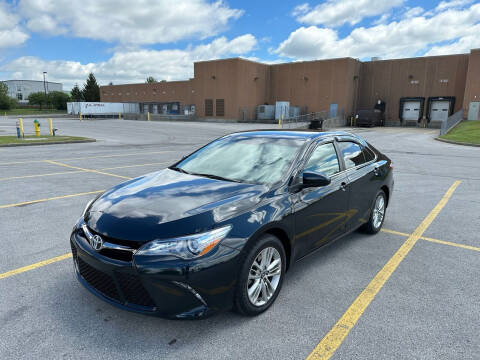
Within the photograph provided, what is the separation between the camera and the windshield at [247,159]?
3377 mm

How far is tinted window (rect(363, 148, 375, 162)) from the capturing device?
471 cm

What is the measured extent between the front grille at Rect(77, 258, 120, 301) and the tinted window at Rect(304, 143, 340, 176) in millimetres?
2091

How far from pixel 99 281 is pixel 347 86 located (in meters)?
42.4

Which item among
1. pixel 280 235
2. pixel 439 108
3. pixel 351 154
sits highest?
pixel 439 108

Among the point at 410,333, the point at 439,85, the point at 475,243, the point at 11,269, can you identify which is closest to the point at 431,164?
the point at 475,243

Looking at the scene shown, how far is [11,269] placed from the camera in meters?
3.62

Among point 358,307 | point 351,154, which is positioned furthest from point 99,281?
point 351,154

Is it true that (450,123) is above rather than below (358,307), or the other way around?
above

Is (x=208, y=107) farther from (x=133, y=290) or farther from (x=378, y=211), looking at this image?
(x=133, y=290)

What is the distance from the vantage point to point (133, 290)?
2.45 m

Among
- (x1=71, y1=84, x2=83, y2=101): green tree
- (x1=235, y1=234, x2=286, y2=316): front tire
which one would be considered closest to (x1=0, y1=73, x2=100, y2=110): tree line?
(x1=71, y1=84, x2=83, y2=101): green tree

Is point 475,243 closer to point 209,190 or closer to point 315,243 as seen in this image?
point 315,243

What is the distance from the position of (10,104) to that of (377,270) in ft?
321

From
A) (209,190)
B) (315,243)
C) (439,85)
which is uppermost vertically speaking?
(439,85)
